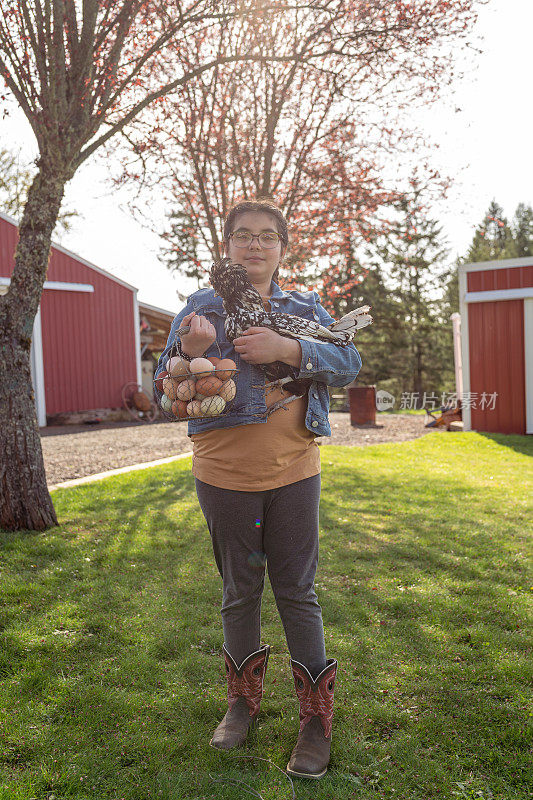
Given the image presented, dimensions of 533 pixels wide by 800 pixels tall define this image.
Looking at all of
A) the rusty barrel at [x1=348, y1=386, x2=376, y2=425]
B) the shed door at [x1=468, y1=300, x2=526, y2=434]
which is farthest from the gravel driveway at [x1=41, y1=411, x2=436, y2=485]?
the shed door at [x1=468, y1=300, x2=526, y2=434]

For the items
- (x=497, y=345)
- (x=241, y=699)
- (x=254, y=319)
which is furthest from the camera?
(x=497, y=345)

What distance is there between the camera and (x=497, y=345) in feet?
36.4

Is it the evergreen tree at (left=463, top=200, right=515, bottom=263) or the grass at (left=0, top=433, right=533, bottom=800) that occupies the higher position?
the evergreen tree at (left=463, top=200, right=515, bottom=263)

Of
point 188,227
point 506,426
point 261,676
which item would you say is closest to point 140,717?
point 261,676

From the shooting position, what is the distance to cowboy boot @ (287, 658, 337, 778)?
1.94 m

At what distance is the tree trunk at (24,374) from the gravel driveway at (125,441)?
7.24 feet

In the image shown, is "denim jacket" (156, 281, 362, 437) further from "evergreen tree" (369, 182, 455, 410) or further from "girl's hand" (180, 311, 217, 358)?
"evergreen tree" (369, 182, 455, 410)

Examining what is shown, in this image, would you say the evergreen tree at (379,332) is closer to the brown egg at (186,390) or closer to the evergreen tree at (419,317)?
the evergreen tree at (419,317)

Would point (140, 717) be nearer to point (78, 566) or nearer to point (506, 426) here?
point (78, 566)

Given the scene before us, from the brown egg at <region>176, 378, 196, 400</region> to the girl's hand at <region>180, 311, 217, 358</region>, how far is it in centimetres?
12

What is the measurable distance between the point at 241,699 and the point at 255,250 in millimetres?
1571

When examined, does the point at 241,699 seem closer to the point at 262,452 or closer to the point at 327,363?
the point at 262,452

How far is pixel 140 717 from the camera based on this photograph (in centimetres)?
226

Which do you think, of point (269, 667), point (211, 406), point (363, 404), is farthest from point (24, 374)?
point (363, 404)
